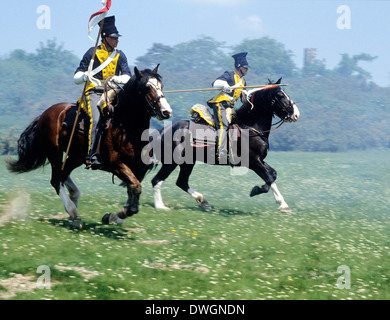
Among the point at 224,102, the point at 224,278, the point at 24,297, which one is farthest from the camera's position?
the point at 224,102

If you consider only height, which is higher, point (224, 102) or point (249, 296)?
point (224, 102)

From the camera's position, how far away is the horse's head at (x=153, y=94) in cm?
1205

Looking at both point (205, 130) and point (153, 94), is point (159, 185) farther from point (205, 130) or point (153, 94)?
point (153, 94)

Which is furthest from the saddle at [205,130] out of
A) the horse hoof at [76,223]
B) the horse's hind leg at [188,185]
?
the horse hoof at [76,223]

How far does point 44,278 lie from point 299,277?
16.4 feet

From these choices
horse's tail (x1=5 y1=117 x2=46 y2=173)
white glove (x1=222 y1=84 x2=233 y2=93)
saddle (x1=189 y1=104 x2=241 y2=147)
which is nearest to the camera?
horse's tail (x1=5 y1=117 x2=46 y2=173)

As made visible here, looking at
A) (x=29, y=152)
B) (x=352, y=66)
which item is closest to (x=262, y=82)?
(x=352, y=66)

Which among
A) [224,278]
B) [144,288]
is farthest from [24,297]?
[224,278]

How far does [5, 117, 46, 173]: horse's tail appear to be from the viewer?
1488 centimetres

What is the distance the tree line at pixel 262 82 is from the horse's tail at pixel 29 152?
47.9 metres

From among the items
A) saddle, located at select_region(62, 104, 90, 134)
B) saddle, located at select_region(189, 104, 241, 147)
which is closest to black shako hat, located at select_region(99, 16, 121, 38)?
saddle, located at select_region(62, 104, 90, 134)

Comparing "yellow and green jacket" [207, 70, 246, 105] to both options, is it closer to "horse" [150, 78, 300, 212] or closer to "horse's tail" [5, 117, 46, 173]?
"horse" [150, 78, 300, 212]

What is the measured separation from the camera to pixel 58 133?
46.3 ft
